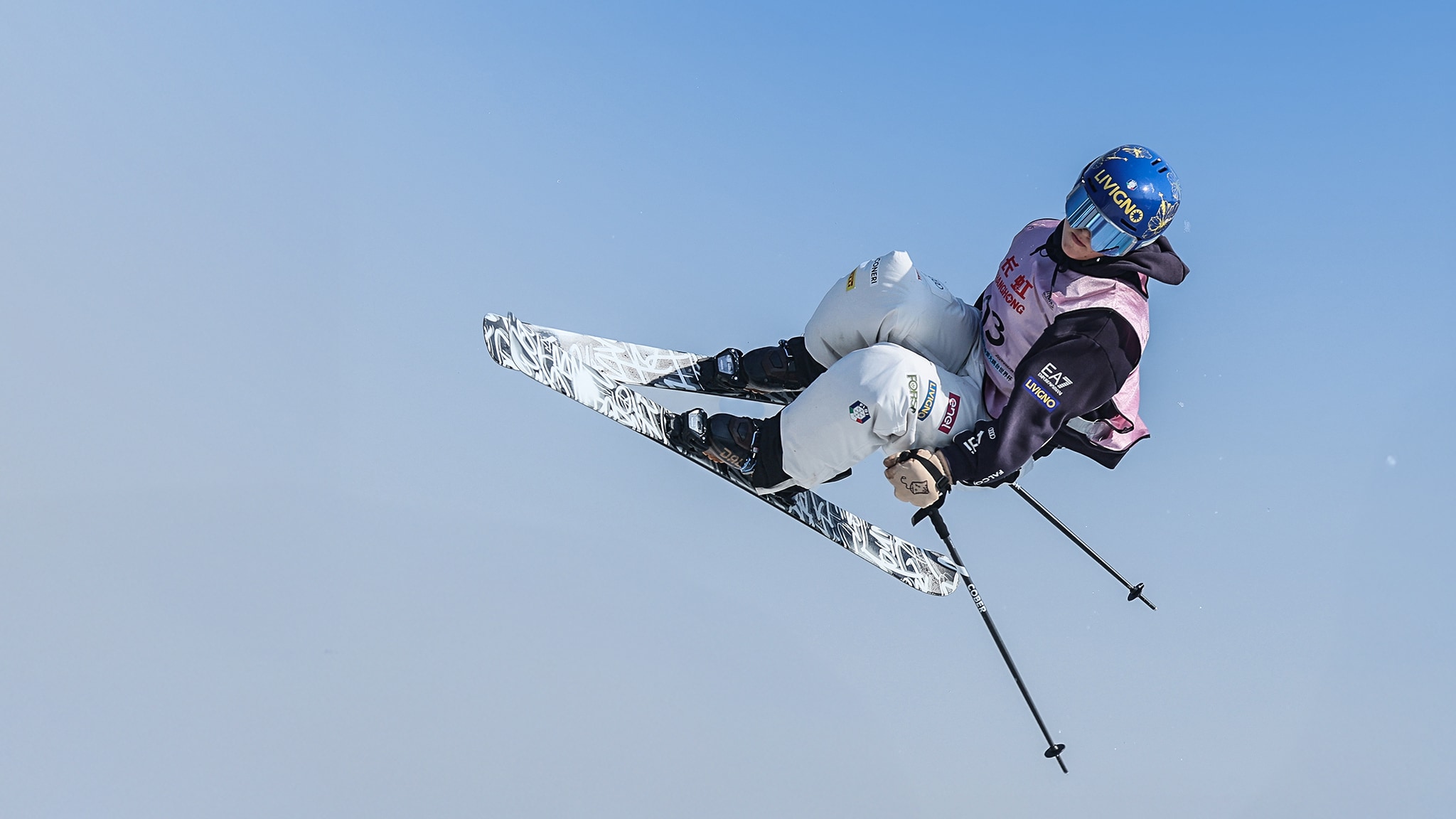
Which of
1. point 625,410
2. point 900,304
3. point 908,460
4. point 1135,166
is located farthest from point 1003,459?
point 625,410

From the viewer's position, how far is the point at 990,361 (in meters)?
5.69

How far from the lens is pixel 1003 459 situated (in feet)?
17.3

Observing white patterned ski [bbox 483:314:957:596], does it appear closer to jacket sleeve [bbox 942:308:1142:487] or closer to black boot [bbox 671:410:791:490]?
black boot [bbox 671:410:791:490]

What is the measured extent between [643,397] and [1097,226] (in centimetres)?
233

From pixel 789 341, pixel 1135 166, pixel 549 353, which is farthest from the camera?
pixel 789 341

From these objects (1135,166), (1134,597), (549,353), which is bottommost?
(1134,597)

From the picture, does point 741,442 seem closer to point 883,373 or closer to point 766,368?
point 766,368

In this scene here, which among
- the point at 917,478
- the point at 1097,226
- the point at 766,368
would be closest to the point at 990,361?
the point at 917,478

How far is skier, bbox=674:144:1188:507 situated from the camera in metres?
5.15

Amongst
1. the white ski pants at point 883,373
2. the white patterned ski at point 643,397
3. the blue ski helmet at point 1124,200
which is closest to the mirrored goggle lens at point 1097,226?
the blue ski helmet at point 1124,200

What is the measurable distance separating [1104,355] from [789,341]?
5.73 feet

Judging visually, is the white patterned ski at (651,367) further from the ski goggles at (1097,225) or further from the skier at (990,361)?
the ski goggles at (1097,225)

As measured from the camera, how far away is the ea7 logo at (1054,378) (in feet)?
16.9

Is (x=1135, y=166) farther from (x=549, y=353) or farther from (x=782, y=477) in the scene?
(x=549, y=353)
